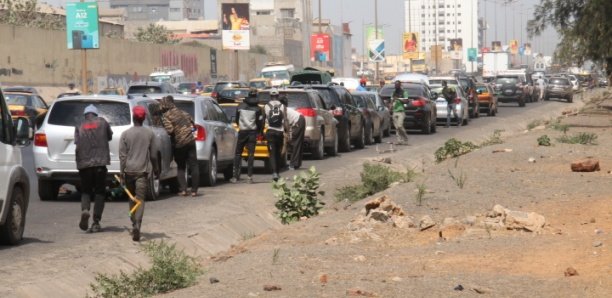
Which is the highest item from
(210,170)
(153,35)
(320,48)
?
(153,35)

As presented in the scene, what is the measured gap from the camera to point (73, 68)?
240 feet

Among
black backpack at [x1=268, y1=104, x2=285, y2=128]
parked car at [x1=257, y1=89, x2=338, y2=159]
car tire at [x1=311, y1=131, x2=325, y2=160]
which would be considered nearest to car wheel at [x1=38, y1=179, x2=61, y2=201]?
black backpack at [x1=268, y1=104, x2=285, y2=128]

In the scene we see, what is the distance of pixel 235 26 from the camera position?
101 m

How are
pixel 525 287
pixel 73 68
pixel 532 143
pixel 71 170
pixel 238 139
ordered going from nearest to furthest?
pixel 525 287, pixel 71 170, pixel 238 139, pixel 532 143, pixel 73 68

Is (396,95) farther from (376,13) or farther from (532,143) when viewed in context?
(376,13)

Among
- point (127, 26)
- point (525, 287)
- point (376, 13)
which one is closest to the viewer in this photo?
point (525, 287)

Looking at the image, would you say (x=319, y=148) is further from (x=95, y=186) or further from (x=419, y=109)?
(x=95, y=186)

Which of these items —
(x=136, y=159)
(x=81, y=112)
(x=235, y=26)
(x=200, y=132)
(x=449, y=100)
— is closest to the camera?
(x=136, y=159)

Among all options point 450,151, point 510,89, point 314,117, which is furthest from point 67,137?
point 510,89

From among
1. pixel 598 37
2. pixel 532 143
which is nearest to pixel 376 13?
pixel 598 37

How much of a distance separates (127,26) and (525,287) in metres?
157

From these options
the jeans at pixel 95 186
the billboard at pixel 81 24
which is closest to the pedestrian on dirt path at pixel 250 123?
the jeans at pixel 95 186

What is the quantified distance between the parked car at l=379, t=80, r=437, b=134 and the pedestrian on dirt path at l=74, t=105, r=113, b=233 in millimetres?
26552

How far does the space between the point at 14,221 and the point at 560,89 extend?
6727cm
